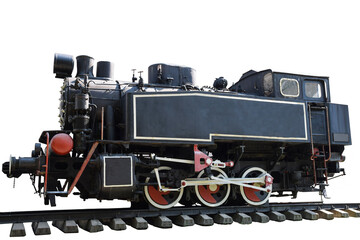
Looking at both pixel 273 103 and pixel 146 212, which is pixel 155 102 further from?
pixel 273 103

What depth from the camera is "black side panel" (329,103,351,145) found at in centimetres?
824

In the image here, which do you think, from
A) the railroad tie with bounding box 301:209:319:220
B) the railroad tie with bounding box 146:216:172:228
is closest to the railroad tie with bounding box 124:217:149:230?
the railroad tie with bounding box 146:216:172:228

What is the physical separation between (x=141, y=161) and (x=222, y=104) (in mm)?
1963

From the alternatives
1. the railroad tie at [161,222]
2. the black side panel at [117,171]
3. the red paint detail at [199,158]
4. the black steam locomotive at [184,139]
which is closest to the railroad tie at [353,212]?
the black steam locomotive at [184,139]

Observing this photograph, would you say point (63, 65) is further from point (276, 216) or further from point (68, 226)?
point (276, 216)

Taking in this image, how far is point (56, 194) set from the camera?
20.0 feet

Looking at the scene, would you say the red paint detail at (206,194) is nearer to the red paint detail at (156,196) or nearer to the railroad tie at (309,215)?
the red paint detail at (156,196)

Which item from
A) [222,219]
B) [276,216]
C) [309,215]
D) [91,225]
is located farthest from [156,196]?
[309,215]

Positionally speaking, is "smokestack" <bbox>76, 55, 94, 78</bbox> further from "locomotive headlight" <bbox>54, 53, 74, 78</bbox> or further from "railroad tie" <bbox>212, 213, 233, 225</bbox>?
"railroad tie" <bbox>212, 213, 233, 225</bbox>

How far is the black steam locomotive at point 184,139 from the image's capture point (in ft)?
20.7

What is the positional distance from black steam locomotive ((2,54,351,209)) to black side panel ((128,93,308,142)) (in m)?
0.02

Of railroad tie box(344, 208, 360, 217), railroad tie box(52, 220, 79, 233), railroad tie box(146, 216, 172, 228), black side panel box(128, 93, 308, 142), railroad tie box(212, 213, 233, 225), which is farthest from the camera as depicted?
railroad tie box(344, 208, 360, 217)

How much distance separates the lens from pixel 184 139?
6664 millimetres

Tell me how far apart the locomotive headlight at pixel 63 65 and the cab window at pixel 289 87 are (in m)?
4.56
